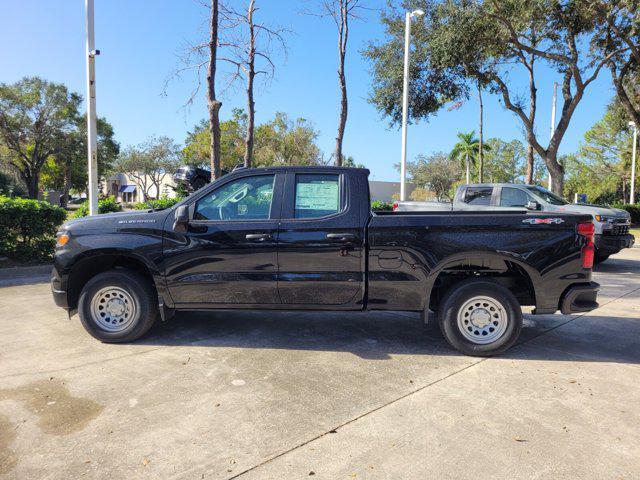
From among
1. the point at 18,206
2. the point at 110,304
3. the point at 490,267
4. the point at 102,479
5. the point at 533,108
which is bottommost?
the point at 102,479

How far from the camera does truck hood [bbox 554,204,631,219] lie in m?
10.3

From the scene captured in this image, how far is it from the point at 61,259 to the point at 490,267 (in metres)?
4.51

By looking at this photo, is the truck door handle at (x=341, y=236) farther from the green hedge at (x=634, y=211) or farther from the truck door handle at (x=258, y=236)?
the green hedge at (x=634, y=211)

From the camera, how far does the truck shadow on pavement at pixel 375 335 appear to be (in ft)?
15.9

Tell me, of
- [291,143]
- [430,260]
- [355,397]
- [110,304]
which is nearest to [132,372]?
[110,304]

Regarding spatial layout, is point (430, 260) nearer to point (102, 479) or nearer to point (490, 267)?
point (490, 267)

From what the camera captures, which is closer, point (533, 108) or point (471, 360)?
point (471, 360)

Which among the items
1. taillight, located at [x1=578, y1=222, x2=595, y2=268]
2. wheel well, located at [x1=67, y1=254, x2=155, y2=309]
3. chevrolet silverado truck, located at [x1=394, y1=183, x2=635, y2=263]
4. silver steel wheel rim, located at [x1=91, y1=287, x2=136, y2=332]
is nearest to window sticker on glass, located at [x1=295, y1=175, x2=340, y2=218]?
wheel well, located at [x1=67, y1=254, x2=155, y2=309]

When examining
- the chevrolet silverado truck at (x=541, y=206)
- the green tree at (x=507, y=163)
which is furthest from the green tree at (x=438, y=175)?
the chevrolet silverado truck at (x=541, y=206)

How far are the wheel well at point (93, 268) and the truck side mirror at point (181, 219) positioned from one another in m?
0.61

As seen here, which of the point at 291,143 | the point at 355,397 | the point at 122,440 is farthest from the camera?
the point at 291,143

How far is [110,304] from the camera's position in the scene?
4.89 metres

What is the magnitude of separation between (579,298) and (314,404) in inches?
115

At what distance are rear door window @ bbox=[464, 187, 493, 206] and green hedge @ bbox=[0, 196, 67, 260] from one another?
32.8 ft
